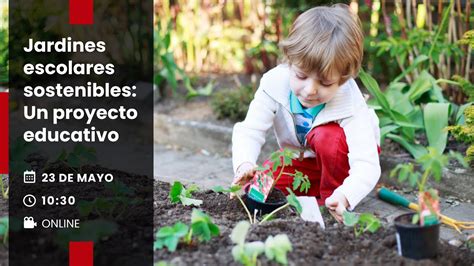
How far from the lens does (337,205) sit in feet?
8.34

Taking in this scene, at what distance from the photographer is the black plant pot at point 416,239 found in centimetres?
196

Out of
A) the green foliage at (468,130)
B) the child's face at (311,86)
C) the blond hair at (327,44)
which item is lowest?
the green foliage at (468,130)

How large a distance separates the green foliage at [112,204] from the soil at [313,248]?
117 mm

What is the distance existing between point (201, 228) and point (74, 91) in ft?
8.92

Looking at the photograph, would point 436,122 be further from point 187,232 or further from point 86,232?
point 86,232

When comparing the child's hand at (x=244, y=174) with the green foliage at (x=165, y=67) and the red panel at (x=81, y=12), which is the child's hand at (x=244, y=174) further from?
the red panel at (x=81, y=12)

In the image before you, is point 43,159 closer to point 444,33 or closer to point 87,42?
point 87,42

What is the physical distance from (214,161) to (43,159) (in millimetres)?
1191

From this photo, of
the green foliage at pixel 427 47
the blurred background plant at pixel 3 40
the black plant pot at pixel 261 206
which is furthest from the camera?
the blurred background plant at pixel 3 40

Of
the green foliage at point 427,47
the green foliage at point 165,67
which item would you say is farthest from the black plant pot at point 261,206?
the green foliage at point 165,67

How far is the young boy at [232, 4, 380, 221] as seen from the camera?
2.50 metres

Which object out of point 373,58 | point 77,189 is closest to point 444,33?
point 373,58

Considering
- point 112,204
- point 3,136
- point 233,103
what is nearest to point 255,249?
point 112,204

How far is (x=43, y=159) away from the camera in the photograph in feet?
10.00
